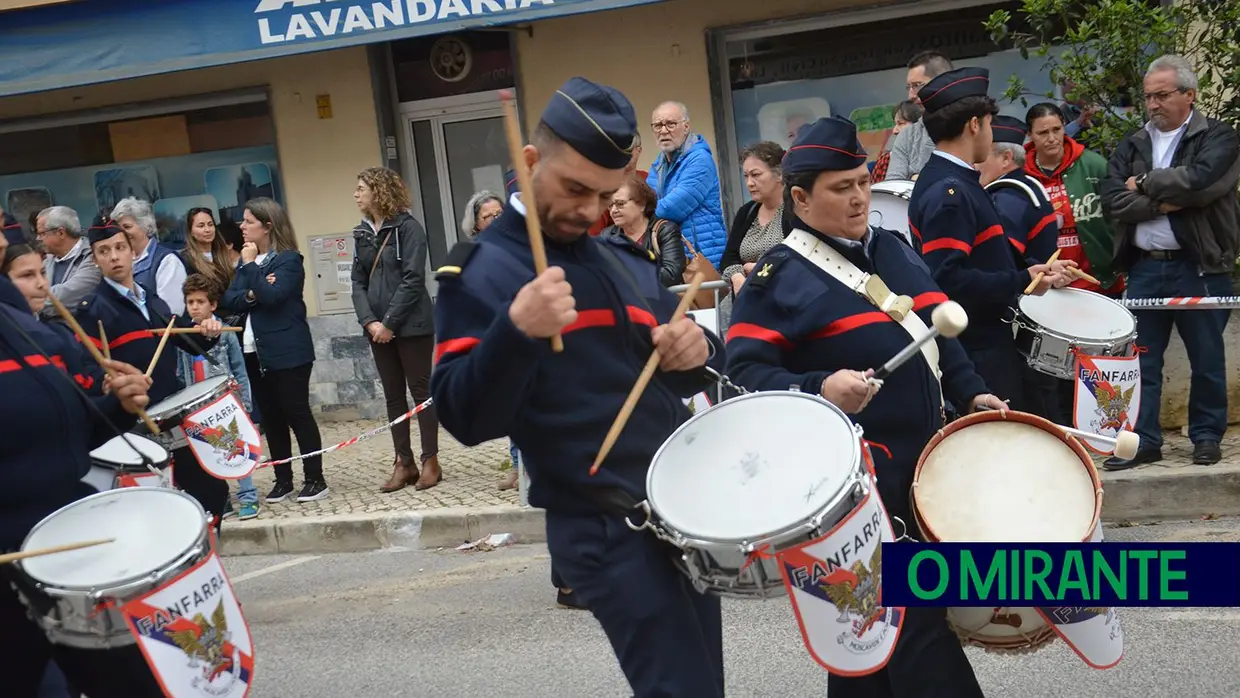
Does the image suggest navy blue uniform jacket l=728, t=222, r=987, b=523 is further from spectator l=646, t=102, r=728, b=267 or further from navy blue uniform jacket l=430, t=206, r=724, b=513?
spectator l=646, t=102, r=728, b=267

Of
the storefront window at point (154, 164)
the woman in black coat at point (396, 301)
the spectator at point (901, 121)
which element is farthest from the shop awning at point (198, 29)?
the spectator at point (901, 121)

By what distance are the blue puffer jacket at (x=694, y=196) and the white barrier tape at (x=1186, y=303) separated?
2.34 m

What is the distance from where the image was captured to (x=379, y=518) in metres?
8.29

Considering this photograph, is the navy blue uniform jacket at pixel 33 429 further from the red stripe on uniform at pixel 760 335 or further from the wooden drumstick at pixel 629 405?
the red stripe on uniform at pixel 760 335

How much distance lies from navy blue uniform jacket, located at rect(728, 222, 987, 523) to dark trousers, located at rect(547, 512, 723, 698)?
69cm

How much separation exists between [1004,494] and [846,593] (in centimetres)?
74

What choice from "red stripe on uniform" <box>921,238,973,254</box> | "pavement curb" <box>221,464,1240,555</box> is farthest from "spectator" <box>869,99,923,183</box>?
"red stripe on uniform" <box>921,238,973,254</box>

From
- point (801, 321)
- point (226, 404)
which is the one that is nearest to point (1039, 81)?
point (226, 404)

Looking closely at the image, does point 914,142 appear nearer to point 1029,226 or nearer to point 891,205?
point 891,205

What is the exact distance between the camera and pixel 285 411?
9.10 m

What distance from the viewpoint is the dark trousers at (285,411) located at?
29.7 ft

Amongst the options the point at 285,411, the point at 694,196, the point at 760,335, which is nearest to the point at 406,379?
the point at 285,411

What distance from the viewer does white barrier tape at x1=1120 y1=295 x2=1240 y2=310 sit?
7133mm

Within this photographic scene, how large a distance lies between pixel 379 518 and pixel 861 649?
564 cm
